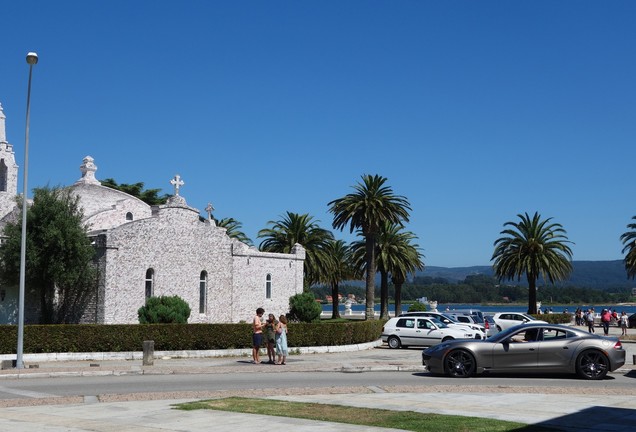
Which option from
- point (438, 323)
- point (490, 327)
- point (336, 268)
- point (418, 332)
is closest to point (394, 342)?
point (418, 332)

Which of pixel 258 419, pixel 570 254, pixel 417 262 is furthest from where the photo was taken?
pixel 417 262

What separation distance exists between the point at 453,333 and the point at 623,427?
21.1 meters

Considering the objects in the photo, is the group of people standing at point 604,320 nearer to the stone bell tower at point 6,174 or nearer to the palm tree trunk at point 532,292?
the palm tree trunk at point 532,292

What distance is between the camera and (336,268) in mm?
69938

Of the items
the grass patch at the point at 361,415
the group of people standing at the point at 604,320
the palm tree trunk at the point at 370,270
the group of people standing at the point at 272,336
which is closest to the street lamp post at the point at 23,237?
the group of people standing at the point at 272,336

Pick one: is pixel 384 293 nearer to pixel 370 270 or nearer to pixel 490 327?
pixel 370 270

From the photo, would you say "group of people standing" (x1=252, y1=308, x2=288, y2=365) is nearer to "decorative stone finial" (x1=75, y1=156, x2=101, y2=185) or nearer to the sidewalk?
the sidewalk

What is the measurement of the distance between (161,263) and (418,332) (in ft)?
47.3

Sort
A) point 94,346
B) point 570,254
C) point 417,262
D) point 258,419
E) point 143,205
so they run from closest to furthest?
point 258,419
point 94,346
point 143,205
point 570,254
point 417,262

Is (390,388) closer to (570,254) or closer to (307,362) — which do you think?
(307,362)

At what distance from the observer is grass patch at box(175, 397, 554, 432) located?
1191cm

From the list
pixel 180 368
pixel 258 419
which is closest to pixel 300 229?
pixel 180 368

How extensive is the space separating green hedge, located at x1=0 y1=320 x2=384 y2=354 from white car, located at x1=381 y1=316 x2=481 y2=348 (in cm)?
258

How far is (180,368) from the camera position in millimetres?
23734
